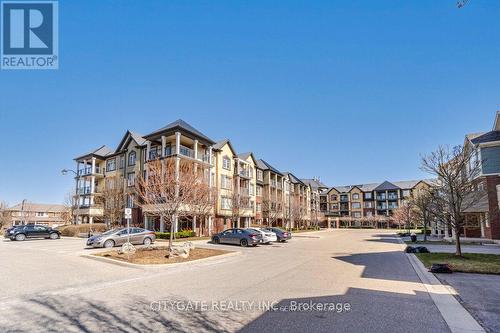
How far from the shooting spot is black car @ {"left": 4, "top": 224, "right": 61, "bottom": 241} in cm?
3104

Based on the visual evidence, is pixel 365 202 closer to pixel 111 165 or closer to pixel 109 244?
pixel 111 165

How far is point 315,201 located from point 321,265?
74.3 meters

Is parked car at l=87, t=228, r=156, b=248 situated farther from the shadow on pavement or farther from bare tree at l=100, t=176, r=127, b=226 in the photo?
the shadow on pavement

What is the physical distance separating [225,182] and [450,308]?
35637mm

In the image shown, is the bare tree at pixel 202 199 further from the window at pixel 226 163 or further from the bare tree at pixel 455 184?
the bare tree at pixel 455 184

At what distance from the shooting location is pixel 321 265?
47.9ft

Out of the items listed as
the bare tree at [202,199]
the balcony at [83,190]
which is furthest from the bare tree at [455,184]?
the balcony at [83,190]

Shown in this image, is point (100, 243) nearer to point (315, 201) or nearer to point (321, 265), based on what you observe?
point (321, 265)

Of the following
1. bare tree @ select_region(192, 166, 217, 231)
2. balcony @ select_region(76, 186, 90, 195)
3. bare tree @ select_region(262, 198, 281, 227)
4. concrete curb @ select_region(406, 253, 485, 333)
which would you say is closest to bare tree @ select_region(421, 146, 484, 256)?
concrete curb @ select_region(406, 253, 485, 333)

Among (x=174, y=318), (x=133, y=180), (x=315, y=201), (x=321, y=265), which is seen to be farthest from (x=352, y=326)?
(x=315, y=201)

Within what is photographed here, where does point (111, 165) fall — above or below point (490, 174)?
above

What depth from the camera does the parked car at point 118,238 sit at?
2186cm

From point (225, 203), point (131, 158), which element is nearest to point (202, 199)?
point (225, 203)

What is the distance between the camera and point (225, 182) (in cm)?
4212
